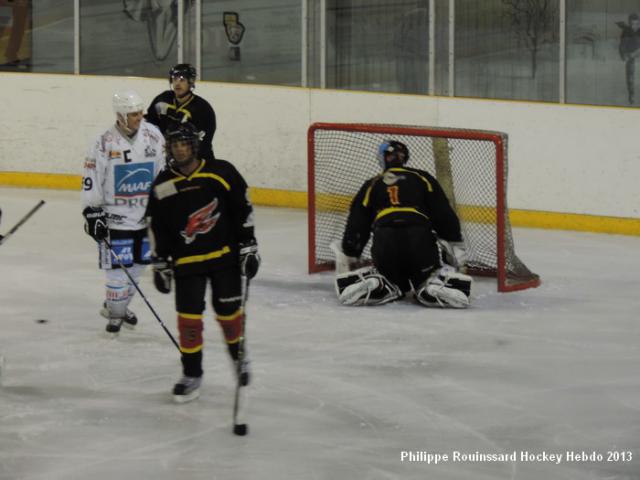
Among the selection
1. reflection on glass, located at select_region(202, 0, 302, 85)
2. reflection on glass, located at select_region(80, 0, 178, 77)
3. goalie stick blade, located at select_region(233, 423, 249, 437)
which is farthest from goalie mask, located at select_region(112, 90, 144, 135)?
reflection on glass, located at select_region(80, 0, 178, 77)

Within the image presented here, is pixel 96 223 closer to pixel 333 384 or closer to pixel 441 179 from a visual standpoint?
pixel 333 384

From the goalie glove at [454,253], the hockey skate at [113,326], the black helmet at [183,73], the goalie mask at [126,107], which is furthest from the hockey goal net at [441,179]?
the goalie mask at [126,107]

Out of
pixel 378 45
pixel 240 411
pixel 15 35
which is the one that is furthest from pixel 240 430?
pixel 15 35

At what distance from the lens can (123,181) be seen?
7.17 meters

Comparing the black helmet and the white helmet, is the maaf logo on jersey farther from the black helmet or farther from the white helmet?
the black helmet

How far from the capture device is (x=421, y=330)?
7.46m

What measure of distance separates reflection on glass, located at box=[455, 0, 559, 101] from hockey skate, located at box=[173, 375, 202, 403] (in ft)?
16.4

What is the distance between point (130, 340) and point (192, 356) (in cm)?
122

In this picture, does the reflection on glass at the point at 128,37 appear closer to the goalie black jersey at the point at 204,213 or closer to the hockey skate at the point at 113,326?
the hockey skate at the point at 113,326

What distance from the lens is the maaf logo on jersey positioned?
23.5ft

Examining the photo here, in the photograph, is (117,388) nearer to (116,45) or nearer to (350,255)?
(350,255)

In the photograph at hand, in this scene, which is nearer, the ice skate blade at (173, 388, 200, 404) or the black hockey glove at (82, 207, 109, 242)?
the ice skate blade at (173, 388, 200, 404)

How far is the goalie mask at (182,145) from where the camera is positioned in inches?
232

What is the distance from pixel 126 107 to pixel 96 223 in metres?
0.55
